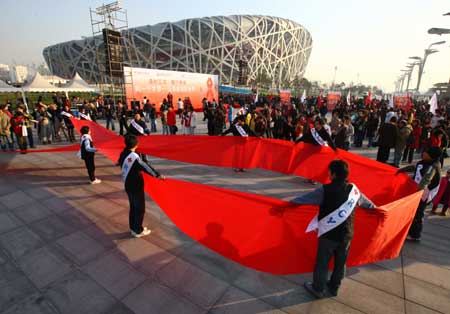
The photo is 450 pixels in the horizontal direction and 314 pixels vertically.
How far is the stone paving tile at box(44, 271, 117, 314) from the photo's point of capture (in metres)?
2.84

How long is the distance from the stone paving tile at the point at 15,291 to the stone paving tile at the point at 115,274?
0.67 meters

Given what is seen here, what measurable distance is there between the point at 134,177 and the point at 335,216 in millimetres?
3069

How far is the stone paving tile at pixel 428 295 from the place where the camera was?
2.90 meters

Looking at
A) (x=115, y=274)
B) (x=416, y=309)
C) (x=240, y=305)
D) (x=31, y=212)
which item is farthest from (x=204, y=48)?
(x=416, y=309)

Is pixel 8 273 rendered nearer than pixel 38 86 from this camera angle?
Yes

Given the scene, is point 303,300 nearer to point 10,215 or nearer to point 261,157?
point 261,157

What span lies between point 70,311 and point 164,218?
2248 mm

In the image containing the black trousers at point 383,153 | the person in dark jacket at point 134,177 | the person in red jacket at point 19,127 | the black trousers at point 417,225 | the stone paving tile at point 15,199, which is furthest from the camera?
the person in red jacket at point 19,127

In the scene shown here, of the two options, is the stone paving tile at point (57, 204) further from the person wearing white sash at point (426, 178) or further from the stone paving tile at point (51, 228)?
the person wearing white sash at point (426, 178)

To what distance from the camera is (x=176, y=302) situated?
9.53 feet

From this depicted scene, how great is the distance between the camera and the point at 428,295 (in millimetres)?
3064

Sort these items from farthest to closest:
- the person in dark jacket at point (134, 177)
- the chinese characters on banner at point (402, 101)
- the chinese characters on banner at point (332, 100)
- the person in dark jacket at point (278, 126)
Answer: the chinese characters on banner at point (332, 100) → the chinese characters on banner at point (402, 101) → the person in dark jacket at point (278, 126) → the person in dark jacket at point (134, 177)

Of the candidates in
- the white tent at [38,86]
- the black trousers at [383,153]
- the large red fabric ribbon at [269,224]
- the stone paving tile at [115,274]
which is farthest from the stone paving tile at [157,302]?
the white tent at [38,86]

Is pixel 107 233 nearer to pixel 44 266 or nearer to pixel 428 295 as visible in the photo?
pixel 44 266
